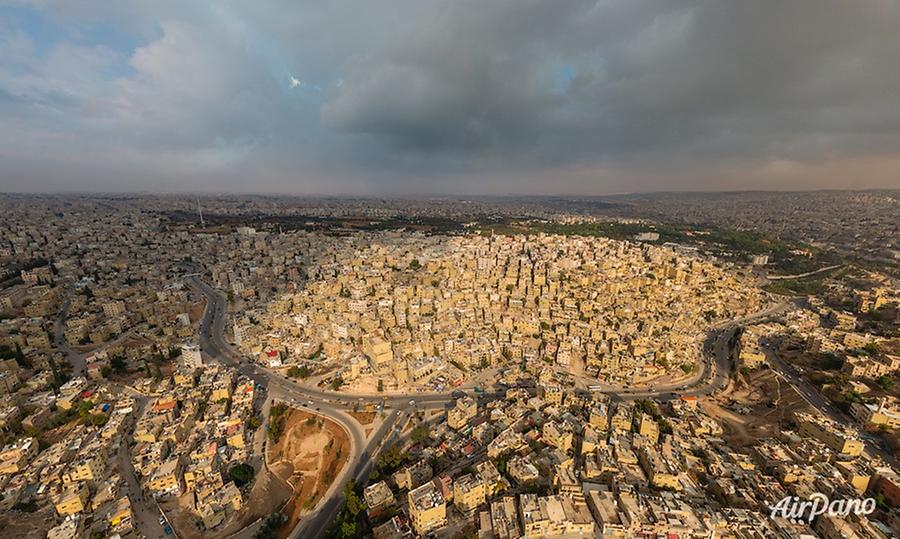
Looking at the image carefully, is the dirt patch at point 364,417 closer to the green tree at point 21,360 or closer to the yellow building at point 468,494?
the yellow building at point 468,494

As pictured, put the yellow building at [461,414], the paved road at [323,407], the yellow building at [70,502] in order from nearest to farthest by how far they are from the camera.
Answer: the yellow building at [70,502]
the paved road at [323,407]
the yellow building at [461,414]

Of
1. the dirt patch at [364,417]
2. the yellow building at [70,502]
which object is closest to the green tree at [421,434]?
the dirt patch at [364,417]

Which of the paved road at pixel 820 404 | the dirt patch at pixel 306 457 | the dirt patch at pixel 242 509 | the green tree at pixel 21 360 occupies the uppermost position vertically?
the green tree at pixel 21 360

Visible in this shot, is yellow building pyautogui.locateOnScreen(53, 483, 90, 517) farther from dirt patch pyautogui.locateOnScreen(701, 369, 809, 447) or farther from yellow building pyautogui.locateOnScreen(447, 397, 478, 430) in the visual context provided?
dirt patch pyautogui.locateOnScreen(701, 369, 809, 447)

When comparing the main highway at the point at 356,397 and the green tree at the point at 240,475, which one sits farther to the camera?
the green tree at the point at 240,475

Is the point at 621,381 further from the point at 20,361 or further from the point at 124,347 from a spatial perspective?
the point at 20,361

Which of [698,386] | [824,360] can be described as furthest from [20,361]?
[824,360]

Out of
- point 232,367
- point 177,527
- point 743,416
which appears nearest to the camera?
point 177,527
